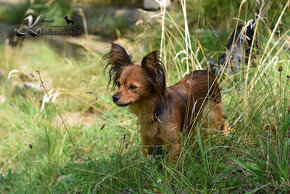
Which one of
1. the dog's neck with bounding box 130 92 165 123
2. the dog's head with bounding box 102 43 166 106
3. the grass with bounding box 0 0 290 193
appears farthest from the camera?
the dog's neck with bounding box 130 92 165 123

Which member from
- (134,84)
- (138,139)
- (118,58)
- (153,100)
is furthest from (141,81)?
(138,139)

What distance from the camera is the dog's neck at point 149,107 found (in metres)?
3.03

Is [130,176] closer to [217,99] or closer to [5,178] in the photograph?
[217,99]

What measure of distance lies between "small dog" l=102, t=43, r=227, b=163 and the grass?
0.16 m

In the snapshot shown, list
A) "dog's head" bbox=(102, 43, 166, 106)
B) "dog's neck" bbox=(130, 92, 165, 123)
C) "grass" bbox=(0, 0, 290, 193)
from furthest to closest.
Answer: "dog's neck" bbox=(130, 92, 165, 123)
"dog's head" bbox=(102, 43, 166, 106)
"grass" bbox=(0, 0, 290, 193)

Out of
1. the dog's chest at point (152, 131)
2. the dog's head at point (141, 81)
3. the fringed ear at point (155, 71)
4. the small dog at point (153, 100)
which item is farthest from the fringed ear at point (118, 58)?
the dog's chest at point (152, 131)

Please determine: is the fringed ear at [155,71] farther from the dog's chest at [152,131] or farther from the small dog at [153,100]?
the dog's chest at [152,131]

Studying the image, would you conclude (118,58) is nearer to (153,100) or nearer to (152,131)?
(153,100)

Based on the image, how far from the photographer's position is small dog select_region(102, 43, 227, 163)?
2908 millimetres

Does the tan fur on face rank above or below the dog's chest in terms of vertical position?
above

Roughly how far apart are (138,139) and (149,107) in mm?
465

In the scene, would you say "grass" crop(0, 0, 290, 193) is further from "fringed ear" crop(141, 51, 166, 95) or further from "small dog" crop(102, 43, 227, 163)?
"fringed ear" crop(141, 51, 166, 95)

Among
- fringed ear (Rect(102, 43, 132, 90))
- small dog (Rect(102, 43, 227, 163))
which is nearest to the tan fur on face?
→ small dog (Rect(102, 43, 227, 163))

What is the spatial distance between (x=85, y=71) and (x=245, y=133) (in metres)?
3.63
